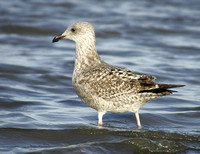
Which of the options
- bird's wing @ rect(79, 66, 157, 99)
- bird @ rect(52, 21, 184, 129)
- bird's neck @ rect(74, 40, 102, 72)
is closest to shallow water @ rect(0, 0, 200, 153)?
bird @ rect(52, 21, 184, 129)

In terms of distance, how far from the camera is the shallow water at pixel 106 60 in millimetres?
6598

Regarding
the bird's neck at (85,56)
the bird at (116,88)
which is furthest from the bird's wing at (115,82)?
the bird's neck at (85,56)

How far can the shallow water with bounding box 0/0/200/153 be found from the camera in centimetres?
660

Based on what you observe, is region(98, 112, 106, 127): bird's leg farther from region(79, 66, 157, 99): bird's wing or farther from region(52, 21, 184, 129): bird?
region(79, 66, 157, 99): bird's wing

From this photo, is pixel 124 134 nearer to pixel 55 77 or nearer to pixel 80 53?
pixel 80 53

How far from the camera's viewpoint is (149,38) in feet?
49.0

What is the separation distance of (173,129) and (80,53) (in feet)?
6.75

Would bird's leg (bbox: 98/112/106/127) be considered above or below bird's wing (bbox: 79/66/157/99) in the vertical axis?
below

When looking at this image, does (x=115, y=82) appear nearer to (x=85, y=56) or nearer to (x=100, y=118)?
(x=100, y=118)

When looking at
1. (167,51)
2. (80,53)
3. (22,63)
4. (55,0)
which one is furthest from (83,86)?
(55,0)

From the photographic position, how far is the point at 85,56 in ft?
25.1

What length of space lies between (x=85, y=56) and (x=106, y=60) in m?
4.46

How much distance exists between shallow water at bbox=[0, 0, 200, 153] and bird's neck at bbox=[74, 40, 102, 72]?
96 cm

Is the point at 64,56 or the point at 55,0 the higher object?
the point at 55,0
